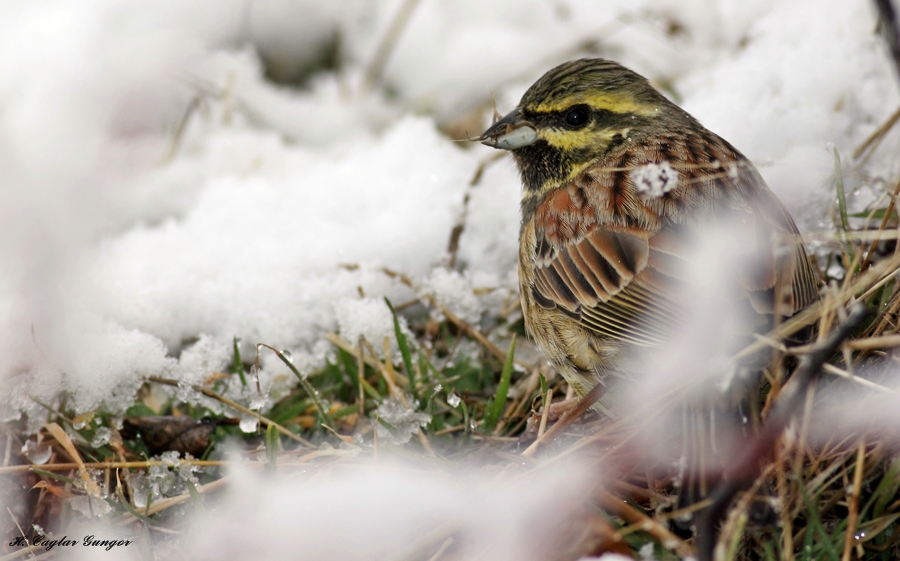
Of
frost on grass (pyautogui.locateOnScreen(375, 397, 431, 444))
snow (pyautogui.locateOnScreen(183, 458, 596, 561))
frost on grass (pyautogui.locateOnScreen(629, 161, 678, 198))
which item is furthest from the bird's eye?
snow (pyautogui.locateOnScreen(183, 458, 596, 561))

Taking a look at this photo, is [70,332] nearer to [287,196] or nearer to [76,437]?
[76,437]

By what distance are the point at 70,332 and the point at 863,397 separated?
307 centimetres

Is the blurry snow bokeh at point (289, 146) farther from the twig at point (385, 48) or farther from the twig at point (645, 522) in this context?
the twig at point (645, 522)

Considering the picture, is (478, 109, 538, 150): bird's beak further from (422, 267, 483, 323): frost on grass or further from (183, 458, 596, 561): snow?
(183, 458, 596, 561): snow

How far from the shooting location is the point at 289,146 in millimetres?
5227

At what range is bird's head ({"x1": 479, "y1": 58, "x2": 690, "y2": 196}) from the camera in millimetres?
3320

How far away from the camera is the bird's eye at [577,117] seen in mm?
3352

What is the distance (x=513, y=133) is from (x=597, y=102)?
38 cm

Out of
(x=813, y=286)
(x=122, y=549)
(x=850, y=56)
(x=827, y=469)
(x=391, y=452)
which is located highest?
(x=850, y=56)

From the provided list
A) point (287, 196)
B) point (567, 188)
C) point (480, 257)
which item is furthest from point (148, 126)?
point (567, 188)

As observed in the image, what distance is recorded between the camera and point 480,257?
165 inches

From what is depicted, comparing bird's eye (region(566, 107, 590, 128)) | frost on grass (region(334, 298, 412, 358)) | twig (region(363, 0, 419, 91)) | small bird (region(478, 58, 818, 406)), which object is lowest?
frost on grass (region(334, 298, 412, 358))

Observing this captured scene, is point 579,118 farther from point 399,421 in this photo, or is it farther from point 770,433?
Result: point 770,433

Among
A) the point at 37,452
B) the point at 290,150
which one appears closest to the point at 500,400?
the point at 37,452
